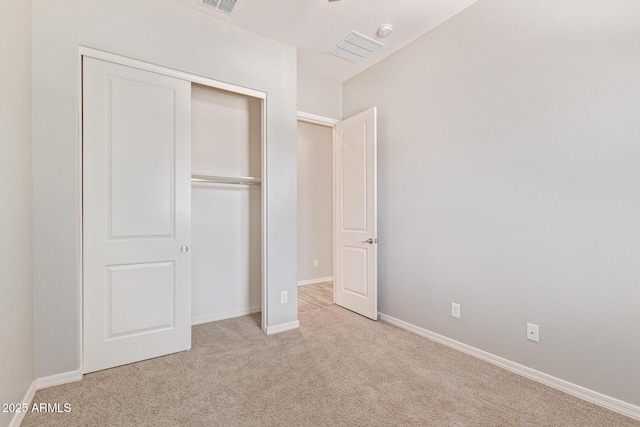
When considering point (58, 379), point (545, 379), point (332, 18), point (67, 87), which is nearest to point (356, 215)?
point (332, 18)

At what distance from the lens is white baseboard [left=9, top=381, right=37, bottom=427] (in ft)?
5.18

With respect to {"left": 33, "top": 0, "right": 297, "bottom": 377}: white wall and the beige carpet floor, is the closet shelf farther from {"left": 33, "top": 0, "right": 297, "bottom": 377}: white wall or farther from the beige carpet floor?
the beige carpet floor

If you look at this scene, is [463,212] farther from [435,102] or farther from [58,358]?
[58,358]

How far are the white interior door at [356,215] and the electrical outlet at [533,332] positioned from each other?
4.74 feet

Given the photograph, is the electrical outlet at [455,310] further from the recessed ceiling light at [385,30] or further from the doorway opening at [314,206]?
the recessed ceiling light at [385,30]

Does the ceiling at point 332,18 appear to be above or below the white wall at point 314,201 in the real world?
above

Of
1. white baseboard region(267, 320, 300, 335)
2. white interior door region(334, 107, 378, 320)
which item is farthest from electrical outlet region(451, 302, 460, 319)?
white baseboard region(267, 320, 300, 335)

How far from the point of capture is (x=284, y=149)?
10.00 ft

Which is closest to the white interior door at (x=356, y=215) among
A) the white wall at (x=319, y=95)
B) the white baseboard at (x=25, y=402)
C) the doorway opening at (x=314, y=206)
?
the white wall at (x=319, y=95)

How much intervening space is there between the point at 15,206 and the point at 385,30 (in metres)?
3.15

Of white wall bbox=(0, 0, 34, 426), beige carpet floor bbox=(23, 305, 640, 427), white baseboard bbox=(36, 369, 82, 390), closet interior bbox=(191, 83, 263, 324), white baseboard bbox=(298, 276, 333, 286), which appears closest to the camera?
white wall bbox=(0, 0, 34, 426)

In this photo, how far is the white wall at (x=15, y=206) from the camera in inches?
59.2

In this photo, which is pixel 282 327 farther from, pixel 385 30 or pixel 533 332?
pixel 385 30

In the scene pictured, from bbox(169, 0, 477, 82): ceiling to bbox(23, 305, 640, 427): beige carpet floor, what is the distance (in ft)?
9.78
